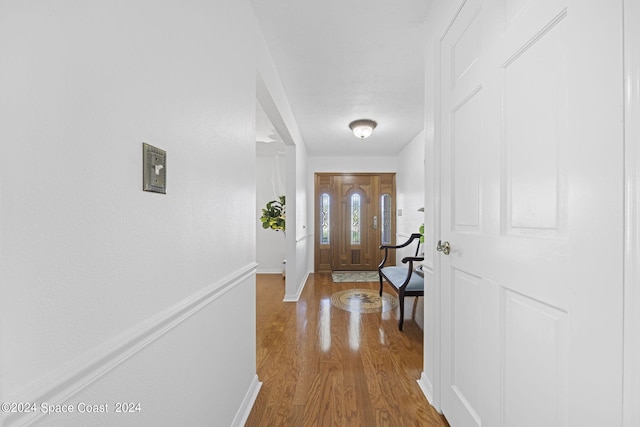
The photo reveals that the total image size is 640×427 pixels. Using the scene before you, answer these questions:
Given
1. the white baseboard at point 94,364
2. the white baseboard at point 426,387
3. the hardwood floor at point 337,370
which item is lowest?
the hardwood floor at point 337,370

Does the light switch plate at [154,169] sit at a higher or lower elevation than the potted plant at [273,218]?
higher

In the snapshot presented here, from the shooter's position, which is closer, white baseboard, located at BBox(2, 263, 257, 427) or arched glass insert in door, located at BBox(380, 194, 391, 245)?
white baseboard, located at BBox(2, 263, 257, 427)

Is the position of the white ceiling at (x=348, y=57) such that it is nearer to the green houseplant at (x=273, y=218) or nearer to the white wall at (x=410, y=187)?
the white wall at (x=410, y=187)

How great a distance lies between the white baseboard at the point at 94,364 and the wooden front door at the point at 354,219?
15.8ft

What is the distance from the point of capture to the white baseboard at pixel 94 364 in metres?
0.46

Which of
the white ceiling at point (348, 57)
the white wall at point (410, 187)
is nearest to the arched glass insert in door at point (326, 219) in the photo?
the white wall at point (410, 187)

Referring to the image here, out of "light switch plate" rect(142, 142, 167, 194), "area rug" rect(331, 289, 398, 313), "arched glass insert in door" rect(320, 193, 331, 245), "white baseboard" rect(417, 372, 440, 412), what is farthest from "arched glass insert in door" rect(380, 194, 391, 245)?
"light switch plate" rect(142, 142, 167, 194)

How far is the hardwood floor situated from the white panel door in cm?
35

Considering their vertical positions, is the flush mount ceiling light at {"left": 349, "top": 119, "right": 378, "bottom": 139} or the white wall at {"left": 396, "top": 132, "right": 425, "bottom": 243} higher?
the flush mount ceiling light at {"left": 349, "top": 119, "right": 378, "bottom": 139}

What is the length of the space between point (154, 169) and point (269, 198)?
4.76 m

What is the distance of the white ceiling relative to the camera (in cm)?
172

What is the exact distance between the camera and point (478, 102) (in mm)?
1235

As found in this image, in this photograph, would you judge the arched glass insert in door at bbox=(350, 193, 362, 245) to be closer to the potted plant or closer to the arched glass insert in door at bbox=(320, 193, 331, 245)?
the arched glass insert in door at bbox=(320, 193, 331, 245)

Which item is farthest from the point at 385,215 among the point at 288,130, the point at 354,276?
the point at 288,130
